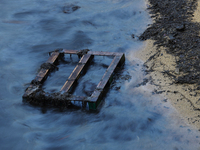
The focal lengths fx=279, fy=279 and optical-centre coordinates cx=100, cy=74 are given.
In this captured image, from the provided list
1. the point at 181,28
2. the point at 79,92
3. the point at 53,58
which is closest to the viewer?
the point at 79,92

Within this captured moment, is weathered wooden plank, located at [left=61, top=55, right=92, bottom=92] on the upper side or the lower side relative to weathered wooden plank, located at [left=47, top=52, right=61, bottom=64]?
upper

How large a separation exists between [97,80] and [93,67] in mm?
587

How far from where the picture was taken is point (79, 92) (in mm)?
5750

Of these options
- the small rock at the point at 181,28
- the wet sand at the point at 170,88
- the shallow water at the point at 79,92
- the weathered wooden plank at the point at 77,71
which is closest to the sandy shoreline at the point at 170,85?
the wet sand at the point at 170,88

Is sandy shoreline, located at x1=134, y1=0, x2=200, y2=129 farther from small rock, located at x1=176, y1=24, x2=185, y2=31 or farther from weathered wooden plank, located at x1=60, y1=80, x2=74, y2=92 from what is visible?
weathered wooden plank, located at x1=60, y1=80, x2=74, y2=92

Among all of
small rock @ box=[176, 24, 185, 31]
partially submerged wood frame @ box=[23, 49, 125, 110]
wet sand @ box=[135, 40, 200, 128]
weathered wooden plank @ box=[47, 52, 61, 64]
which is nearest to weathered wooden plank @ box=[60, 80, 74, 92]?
partially submerged wood frame @ box=[23, 49, 125, 110]

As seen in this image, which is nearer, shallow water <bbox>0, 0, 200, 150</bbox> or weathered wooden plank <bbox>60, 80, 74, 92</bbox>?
shallow water <bbox>0, 0, 200, 150</bbox>

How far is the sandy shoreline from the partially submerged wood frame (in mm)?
766

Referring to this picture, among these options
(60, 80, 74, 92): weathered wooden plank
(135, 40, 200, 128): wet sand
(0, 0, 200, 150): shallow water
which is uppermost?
(60, 80, 74, 92): weathered wooden plank

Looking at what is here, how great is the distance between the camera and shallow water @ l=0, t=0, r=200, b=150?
15.3 ft

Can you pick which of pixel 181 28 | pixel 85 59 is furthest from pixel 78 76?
pixel 181 28

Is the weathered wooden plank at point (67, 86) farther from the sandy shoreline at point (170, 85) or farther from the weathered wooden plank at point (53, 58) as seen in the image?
the sandy shoreline at point (170, 85)

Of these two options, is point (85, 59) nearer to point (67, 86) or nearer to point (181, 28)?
point (67, 86)

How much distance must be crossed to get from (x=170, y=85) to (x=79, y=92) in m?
1.85
